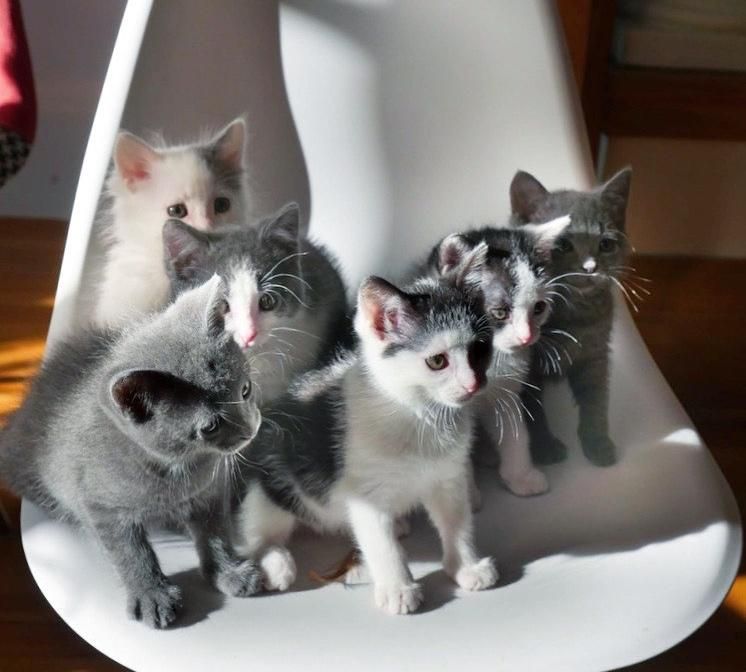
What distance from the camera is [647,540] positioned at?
3.28ft

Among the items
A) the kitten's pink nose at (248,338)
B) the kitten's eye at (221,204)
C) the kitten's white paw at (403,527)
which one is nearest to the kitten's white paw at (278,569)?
the kitten's white paw at (403,527)

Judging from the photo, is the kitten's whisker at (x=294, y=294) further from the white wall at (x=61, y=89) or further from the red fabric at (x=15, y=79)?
the white wall at (x=61, y=89)

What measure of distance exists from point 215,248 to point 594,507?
471 millimetres

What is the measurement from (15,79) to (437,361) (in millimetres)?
615

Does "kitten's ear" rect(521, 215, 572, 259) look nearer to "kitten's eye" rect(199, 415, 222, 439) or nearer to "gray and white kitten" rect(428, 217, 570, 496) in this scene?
"gray and white kitten" rect(428, 217, 570, 496)

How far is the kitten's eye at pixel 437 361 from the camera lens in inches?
34.6

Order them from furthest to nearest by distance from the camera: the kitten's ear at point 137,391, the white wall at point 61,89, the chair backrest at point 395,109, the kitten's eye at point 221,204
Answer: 1. the white wall at point 61,89
2. the chair backrest at point 395,109
3. the kitten's eye at point 221,204
4. the kitten's ear at point 137,391

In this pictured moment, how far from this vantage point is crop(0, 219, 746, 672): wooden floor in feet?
4.17

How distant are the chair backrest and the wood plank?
666mm

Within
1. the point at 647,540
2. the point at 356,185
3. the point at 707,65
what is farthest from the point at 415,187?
the point at 707,65

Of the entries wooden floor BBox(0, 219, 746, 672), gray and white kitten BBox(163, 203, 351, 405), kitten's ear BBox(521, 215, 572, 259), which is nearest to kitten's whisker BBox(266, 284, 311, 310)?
gray and white kitten BBox(163, 203, 351, 405)

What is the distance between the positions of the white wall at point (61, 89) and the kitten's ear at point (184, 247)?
1318 millimetres

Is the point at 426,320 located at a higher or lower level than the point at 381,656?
higher

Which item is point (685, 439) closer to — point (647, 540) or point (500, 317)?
point (647, 540)
